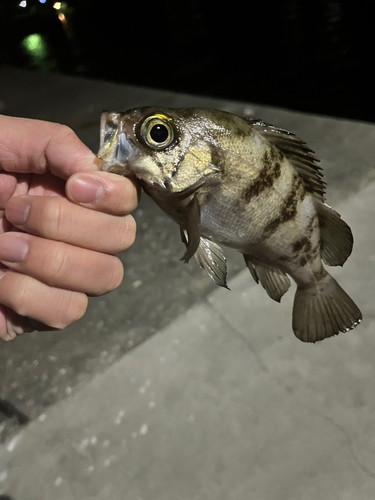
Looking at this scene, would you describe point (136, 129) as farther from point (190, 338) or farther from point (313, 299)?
point (190, 338)

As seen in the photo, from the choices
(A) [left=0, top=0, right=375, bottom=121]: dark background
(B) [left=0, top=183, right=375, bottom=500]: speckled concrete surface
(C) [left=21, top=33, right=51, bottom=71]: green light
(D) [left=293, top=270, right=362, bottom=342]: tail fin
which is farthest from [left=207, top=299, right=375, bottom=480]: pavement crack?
(C) [left=21, top=33, right=51, bottom=71]: green light

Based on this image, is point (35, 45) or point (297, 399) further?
point (35, 45)

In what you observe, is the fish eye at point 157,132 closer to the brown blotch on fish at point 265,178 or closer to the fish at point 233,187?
the fish at point 233,187

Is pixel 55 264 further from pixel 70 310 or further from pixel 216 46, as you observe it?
pixel 216 46

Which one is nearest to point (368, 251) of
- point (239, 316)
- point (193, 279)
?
point (239, 316)


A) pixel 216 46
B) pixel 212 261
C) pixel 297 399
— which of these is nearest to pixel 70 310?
pixel 212 261

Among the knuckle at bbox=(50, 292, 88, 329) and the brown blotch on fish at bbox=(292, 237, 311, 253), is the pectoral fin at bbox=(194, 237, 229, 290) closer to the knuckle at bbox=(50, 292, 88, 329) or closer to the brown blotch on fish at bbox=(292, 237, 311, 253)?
the brown blotch on fish at bbox=(292, 237, 311, 253)
